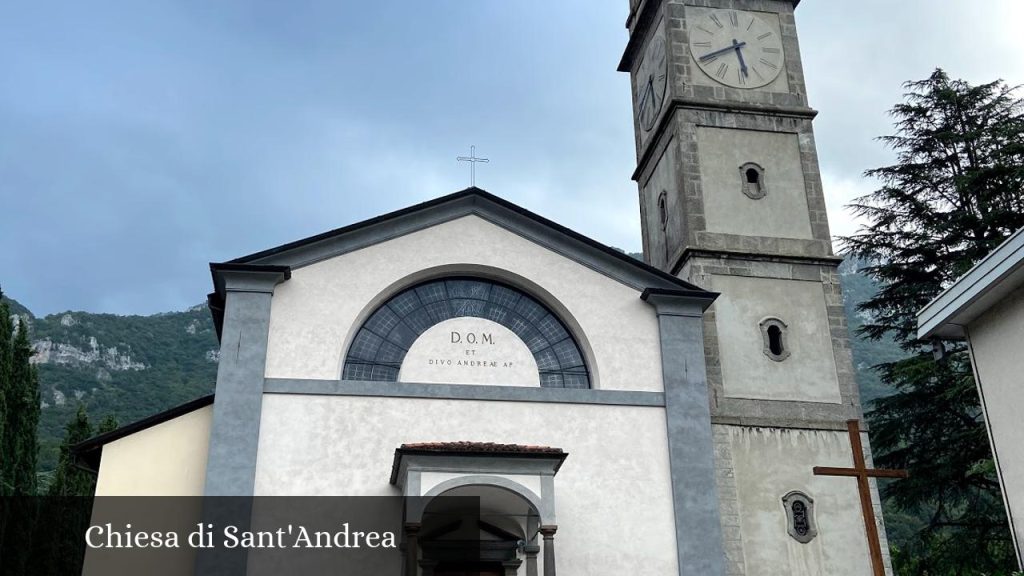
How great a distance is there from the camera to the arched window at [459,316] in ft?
48.1

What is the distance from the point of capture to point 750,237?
1752cm

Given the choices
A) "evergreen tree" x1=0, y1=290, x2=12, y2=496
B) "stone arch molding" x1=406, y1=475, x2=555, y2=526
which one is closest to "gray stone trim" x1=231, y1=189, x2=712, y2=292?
"stone arch molding" x1=406, y1=475, x2=555, y2=526

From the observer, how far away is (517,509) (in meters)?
13.4

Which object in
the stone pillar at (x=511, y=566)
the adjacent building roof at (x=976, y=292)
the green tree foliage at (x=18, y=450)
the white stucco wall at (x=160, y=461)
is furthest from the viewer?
the green tree foliage at (x=18, y=450)

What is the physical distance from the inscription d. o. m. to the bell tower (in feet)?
12.6

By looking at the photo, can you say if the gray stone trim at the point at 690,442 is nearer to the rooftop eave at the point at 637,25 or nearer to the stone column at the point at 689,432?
the stone column at the point at 689,432

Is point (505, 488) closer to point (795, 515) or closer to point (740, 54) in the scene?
point (795, 515)

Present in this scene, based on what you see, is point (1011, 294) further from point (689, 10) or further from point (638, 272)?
point (689, 10)

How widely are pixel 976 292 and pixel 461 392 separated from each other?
23.3ft

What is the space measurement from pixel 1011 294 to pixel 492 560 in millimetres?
7533

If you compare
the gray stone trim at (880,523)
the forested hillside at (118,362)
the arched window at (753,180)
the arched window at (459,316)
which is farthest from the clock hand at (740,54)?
the forested hillside at (118,362)

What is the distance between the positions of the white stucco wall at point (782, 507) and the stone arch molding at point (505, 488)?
4.03 metres

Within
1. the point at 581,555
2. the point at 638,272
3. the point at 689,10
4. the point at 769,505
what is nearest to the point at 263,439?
the point at 581,555

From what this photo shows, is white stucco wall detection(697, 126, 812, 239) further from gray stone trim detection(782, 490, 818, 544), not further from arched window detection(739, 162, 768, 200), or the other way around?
gray stone trim detection(782, 490, 818, 544)
